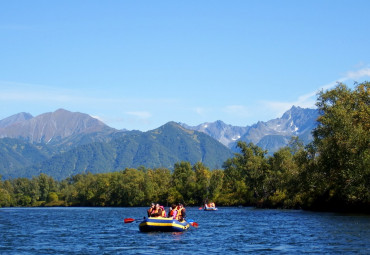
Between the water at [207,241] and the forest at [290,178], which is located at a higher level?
the forest at [290,178]

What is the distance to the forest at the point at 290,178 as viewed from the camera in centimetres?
6919

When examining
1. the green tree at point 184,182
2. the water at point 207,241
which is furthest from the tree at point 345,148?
the green tree at point 184,182

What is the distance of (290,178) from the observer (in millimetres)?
95812

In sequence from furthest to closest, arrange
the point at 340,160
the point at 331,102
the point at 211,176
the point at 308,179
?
the point at 211,176, the point at 331,102, the point at 308,179, the point at 340,160

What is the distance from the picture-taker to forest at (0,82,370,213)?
69.2m

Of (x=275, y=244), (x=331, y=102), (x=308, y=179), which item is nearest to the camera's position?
(x=275, y=244)

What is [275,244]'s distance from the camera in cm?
4134

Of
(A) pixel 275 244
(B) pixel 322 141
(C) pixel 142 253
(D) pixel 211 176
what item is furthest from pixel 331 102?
(D) pixel 211 176

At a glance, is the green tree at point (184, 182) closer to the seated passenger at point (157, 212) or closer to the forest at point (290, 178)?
the forest at point (290, 178)

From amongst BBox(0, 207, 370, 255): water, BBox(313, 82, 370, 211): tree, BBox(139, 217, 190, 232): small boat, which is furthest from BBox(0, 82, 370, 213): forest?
BBox(139, 217, 190, 232): small boat

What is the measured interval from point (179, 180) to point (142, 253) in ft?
419

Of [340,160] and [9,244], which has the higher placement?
[340,160]

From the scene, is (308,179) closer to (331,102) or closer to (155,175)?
(331,102)

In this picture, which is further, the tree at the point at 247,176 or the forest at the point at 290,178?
the tree at the point at 247,176
